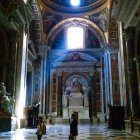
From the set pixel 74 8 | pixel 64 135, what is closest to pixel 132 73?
pixel 64 135

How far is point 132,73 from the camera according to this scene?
11867 millimetres

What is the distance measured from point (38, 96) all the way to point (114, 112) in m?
7.99

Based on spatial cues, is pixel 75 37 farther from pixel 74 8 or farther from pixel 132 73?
pixel 132 73

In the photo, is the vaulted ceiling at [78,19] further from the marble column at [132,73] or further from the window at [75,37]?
the marble column at [132,73]

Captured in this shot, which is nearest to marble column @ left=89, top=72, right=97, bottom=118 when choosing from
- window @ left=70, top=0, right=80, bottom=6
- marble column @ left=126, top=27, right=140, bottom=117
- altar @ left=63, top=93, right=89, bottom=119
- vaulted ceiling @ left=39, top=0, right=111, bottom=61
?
altar @ left=63, top=93, right=89, bottom=119

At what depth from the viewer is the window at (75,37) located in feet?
76.4

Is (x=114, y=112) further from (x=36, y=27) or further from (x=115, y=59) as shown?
(x=36, y=27)

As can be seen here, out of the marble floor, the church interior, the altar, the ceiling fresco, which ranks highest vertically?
the ceiling fresco

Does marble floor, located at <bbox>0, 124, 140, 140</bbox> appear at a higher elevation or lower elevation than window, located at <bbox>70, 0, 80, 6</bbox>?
lower

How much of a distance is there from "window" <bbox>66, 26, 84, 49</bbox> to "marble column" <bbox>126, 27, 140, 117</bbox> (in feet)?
36.5

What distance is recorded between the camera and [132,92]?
11.6 metres

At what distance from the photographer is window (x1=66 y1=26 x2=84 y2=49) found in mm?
23289

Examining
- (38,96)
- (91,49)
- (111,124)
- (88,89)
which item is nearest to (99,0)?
(91,49)

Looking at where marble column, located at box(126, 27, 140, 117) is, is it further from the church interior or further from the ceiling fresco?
the ceiling fresco
